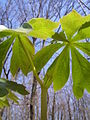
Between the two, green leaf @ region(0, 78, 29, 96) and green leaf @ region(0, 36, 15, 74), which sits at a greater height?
green leaf @ region(0, 36, 15, 74)

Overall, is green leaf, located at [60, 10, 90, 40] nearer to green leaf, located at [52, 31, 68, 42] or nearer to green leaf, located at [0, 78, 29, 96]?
green leaf, located at [52, 31, 68, 42]

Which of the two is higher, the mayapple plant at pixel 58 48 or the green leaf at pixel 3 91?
the mayapple plant at pixel 58 48

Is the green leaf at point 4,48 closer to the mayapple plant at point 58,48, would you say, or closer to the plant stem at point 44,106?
the mayapple plant at point 58,48

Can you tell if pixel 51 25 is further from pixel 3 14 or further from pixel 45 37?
pixel 3 14

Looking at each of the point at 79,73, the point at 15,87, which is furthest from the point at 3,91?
the point at 79,73

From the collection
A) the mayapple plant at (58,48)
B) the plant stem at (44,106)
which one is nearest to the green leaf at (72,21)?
the mayapple plant at (58,48)

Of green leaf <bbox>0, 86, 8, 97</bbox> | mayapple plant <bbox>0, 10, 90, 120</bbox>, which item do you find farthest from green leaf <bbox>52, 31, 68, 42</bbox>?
green leaf <bbox>0, 86, 8, 97</bbox>

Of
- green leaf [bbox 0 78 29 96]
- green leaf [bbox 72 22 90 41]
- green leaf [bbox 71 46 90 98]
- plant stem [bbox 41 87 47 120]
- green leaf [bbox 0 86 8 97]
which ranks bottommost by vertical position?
plant stem [bbox 41 87 47 120]
